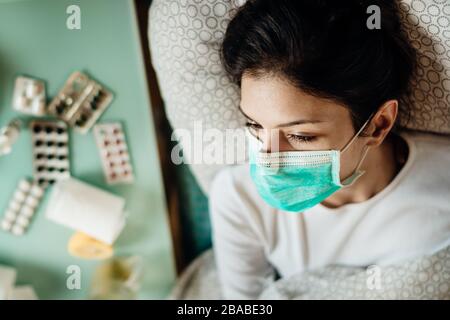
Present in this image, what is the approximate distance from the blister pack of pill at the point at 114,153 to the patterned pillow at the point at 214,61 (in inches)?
6.5

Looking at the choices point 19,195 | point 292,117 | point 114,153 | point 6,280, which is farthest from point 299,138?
point 6,280

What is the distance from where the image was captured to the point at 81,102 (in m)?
0.98

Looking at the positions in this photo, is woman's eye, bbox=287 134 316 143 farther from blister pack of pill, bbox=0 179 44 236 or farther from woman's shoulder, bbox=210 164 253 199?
blister pack of pill, bbox=0 179 44 236

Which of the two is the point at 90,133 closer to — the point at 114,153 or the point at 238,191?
the point at 114,153

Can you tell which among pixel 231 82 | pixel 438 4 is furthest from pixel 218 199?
pixel 438 4

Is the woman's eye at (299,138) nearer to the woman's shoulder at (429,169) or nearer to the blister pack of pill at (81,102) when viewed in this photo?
the woman's shoulder at (429,169)

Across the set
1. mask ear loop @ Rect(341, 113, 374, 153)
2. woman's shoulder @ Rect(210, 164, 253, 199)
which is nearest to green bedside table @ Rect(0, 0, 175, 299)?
woman's shoulder @ Rect(210, 164, 253, 199)

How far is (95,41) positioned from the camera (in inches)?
36.6

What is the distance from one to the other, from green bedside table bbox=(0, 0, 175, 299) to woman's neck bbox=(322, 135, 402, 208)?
1.72ft

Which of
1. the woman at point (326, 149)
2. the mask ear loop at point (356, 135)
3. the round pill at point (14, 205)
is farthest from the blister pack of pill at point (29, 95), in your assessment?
the mask ear loop at point (356, 135)

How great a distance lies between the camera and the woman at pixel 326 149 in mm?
719

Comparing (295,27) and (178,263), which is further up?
(295,27)
